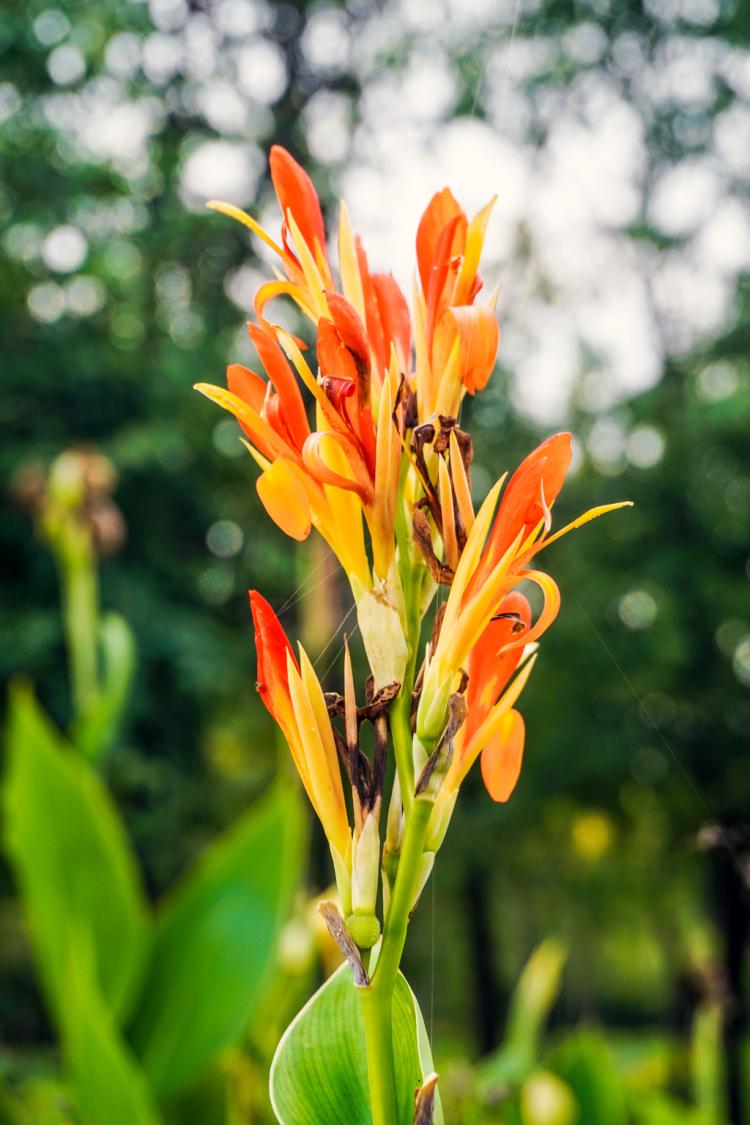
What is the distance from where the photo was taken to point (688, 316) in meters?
5.26

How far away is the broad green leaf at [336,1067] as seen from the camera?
14.8 inches

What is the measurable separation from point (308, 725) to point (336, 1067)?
0.15 meters

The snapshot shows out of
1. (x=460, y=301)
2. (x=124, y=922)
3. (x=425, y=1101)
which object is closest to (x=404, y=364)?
(x=460, y=301)

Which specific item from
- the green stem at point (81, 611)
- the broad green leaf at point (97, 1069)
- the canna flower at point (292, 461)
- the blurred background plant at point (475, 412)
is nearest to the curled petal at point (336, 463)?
the canna flower at point (292, 461)

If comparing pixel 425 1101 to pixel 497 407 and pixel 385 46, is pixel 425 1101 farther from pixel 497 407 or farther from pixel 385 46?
pixel 385 46

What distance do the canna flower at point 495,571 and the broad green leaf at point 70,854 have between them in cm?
135

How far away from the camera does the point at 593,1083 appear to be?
147 centimetres

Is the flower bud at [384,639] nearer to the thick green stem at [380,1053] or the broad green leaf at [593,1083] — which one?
the thick green stem at [380,1053]

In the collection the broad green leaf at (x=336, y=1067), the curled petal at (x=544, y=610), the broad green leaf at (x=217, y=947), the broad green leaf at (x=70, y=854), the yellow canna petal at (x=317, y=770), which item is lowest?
the broad green leaf at (x=217, y=947)

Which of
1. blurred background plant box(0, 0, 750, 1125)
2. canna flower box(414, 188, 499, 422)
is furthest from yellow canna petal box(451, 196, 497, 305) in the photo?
blurred background plant box(0, 0, 750, 1125)

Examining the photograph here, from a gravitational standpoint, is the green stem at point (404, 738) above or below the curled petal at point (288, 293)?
below

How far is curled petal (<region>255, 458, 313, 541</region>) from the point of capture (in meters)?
0.33

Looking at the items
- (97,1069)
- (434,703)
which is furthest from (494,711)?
(97,1069)

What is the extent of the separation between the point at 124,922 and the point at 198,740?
378 centimetres
